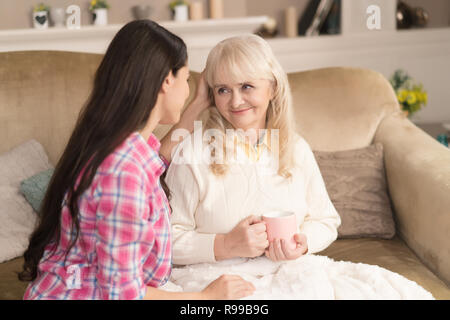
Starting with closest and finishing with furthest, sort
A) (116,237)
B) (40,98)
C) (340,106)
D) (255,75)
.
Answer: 1. (116,237)
2. (255,75)
3. (40,98)
4. (340,106)

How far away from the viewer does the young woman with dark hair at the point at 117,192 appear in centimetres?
102

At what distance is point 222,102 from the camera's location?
1511 mm

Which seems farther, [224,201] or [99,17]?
[99,17]

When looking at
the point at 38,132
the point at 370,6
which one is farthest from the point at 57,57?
the point at 370,6

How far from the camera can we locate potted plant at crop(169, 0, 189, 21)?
3.15m

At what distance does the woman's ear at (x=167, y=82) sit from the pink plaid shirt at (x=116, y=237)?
0.40ft

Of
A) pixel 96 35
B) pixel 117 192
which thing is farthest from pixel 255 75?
pixel 96 35

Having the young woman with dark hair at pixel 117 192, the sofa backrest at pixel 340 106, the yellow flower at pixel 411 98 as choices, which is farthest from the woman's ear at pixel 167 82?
the yellow flower at pixel 411 98

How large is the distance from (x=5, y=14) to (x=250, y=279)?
2442 mm

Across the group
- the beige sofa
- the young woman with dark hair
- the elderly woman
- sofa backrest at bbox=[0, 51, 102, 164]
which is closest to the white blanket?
the elderly woman

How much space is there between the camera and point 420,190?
171cm

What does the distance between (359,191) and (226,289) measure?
89 cm

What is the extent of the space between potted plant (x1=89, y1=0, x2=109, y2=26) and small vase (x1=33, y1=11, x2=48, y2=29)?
256 millimetres

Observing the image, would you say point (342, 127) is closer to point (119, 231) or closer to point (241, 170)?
point (241, 170)
